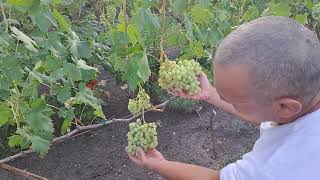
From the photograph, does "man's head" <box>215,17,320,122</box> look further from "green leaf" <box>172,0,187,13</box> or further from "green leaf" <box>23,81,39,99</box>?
"green leaf" <box>23,81,39,99</box>

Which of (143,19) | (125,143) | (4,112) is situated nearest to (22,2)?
(143,19)

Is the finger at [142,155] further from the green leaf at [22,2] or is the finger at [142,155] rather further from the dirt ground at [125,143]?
the dirt ground at [125,143]

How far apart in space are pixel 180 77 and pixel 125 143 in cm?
191

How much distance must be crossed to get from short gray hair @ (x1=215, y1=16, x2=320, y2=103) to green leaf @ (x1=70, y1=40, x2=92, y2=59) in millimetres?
1064

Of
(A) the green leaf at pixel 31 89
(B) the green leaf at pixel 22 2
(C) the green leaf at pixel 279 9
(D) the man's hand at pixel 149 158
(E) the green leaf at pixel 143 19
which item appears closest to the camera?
(D) the man's hand at pixel 149 158

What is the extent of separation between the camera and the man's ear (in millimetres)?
1344

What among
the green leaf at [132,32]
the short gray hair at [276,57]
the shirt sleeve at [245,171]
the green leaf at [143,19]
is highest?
the short gray hair at [276,57]

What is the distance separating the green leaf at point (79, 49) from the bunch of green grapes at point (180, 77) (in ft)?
1.77

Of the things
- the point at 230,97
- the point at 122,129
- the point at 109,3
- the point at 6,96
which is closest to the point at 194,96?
the point at 230,97

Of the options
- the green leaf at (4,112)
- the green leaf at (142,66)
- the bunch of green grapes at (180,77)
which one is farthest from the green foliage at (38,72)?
the bunch of green grapes at (180,77)

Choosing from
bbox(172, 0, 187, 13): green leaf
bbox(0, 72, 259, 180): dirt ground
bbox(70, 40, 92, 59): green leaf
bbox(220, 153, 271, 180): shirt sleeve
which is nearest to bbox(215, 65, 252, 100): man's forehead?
bbox(220, 153, 271, 180): shirt sleeve

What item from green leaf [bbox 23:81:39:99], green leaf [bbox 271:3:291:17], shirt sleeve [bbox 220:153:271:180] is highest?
green leaf [bbox 271:3:291:17]

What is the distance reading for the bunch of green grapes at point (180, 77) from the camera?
1.83 m

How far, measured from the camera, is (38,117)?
2.31 metres
